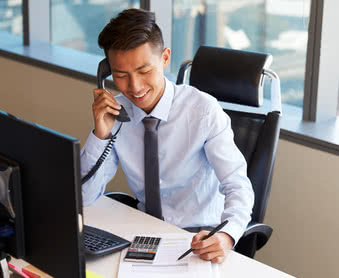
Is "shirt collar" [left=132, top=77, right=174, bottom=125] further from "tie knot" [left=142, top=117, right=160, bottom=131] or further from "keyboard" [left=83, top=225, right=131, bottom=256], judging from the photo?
"keyboard" [left=83, top=225, right=131, bottom=256]

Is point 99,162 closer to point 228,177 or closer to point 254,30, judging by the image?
point 228,177

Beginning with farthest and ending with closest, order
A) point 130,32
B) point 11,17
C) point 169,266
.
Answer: point 11,17 < point 130,32 < point 169,266

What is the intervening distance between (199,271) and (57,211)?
0.50 metres

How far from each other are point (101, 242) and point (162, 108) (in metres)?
0.51

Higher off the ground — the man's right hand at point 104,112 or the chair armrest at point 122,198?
the man's right hand at point 104,112

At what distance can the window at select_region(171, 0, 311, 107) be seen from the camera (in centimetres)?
300

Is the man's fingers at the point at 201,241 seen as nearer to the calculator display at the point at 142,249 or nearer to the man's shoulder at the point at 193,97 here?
the calculator display at the point at 142,249

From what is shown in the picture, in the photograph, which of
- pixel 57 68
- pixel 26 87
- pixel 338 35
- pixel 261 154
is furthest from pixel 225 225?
pixel 26 87

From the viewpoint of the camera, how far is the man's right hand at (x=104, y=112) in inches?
70.2

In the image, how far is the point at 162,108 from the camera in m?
1.86

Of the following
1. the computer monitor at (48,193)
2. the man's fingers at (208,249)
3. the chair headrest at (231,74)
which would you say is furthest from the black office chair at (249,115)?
the computer monitor at (48,193)

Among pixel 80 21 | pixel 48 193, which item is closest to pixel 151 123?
pixel 48 193

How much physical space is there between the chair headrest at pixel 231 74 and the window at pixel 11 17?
118 inches

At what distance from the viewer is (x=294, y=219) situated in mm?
2473
